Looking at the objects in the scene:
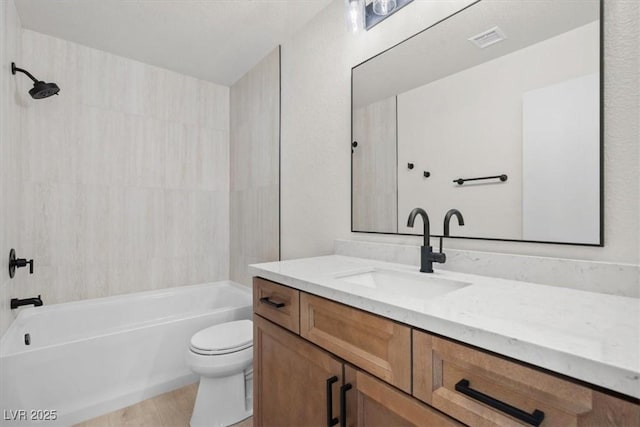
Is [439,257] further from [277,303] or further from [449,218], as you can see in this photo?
[277,303]

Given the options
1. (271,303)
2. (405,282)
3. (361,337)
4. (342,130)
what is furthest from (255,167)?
(361,337)

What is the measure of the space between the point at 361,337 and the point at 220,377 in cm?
127

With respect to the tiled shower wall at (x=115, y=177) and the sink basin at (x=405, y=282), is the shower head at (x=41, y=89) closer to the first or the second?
the tiled shower wall at (x=115, y=177)

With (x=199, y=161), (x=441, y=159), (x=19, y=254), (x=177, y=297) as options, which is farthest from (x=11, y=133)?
(x=441, y=159)

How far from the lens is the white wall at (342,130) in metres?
0.86

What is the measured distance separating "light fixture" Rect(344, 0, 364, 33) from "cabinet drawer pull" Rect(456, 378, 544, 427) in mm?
1644

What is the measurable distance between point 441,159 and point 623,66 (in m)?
0.60

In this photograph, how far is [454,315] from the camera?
66cm

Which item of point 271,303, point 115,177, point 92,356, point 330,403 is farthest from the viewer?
point 115,177

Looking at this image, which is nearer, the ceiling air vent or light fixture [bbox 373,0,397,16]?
the ceiling air vent

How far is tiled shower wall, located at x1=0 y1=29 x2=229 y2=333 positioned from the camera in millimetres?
2209

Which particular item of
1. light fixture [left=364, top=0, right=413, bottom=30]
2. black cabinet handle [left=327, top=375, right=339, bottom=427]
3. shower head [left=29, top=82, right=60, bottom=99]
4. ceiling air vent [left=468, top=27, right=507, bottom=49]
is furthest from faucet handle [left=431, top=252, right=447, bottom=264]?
shower head [left=29, top=82, right=60, bottom=99]

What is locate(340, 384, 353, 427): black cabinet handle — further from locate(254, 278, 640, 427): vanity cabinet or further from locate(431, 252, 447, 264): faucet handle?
locate(431, 252, 447, 264): faucet handle

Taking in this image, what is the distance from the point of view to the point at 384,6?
1.49 metres
